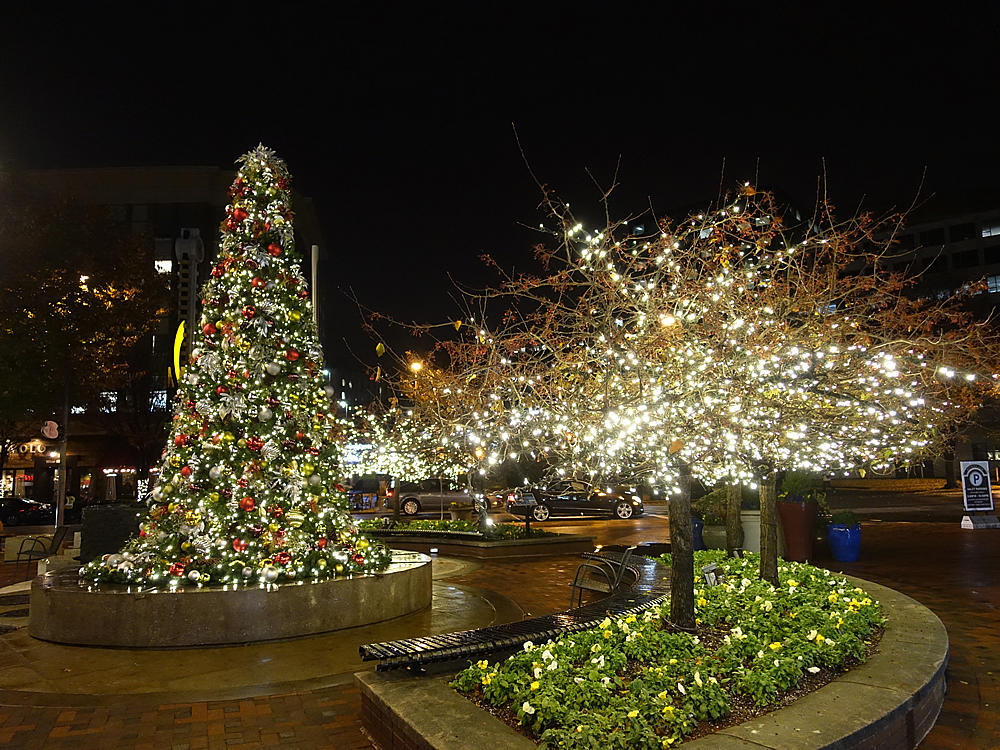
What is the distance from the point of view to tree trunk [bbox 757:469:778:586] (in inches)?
303

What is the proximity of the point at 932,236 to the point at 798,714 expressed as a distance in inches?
2958

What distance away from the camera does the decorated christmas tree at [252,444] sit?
8.07 m

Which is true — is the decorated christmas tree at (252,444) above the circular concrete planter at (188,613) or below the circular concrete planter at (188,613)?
above

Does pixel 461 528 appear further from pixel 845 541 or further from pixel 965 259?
pixel 965 259

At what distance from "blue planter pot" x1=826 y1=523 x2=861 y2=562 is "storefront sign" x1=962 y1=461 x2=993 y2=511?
8.48 metres

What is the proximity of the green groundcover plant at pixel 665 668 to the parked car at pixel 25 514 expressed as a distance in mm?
31714

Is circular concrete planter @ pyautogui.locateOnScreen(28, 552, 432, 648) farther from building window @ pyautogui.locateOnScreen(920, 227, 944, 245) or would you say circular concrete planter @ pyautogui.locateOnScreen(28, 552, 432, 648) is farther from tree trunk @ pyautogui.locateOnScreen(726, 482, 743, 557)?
building window @ pyautogui.locateOnScreen(920, 227, 944, 245)

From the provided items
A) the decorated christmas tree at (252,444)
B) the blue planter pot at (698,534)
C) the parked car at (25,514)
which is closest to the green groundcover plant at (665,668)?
the decorated christmas tree at (252,444)

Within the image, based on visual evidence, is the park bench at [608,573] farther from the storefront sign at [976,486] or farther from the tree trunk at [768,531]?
the storefront sign at [976,486]

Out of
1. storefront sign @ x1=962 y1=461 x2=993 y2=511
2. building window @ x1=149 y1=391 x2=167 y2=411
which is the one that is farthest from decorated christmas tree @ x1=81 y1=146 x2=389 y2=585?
building window @ x1=149 y1=391 x2=167 y2=411

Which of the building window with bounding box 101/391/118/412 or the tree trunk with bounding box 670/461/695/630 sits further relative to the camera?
the building window with bounding box 101/391/118/412

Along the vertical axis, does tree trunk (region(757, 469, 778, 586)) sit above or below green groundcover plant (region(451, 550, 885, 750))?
above

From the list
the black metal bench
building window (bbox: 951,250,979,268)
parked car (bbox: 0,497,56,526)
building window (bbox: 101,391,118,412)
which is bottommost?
parked car (bbox: 0,497,56,526)

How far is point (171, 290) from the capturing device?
2561 cm
